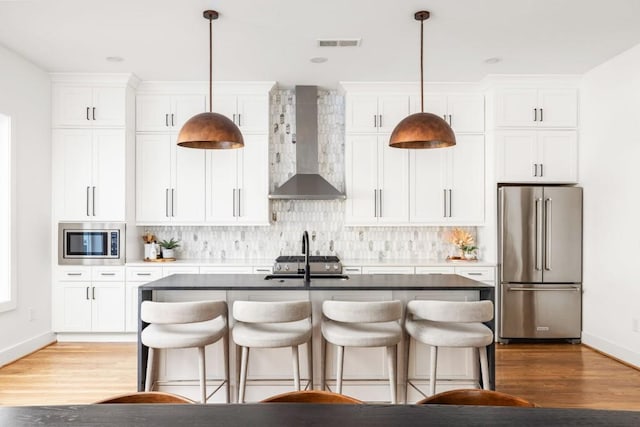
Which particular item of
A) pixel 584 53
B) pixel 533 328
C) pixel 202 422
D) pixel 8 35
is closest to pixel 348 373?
pixel 202 422

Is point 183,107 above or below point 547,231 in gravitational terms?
above

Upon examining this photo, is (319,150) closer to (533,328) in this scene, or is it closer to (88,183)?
(88,183)

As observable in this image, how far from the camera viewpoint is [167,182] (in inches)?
201

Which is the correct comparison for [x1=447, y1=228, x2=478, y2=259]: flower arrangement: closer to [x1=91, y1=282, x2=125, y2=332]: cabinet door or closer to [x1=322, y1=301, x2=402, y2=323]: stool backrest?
[x1=322, y1=301, x2=402, y2=323]: stool backrest

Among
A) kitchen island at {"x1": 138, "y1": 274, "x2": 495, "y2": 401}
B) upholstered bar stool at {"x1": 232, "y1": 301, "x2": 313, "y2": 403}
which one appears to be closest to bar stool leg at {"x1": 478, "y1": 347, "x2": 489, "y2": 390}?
kitchen island at {"x1": 138, "y1": 274, "x2": 495, "y2": 401}

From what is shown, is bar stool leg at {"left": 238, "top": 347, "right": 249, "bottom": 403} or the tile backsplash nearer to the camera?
bar stool leg at {"left": 238, "top": 347, "right": 249, "bottom": 403}

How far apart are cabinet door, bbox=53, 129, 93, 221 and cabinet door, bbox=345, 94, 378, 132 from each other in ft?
9.73

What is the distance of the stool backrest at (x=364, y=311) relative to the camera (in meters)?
2.70

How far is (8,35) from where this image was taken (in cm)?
379

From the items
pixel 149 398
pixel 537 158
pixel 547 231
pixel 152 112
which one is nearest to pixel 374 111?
pixel 537 158

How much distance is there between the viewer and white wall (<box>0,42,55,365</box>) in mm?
4148

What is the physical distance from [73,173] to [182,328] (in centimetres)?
293

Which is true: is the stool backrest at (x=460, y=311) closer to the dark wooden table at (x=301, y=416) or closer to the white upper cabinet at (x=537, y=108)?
the dark wooden table at (x=301, y=416)

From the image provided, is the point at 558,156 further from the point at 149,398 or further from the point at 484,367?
the point at 149,398
